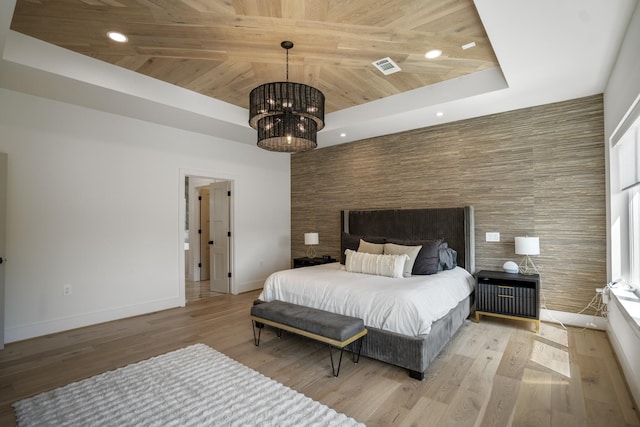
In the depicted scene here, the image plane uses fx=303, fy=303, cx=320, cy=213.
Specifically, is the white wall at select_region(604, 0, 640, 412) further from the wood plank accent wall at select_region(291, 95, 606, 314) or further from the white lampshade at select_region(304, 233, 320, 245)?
the white lampshade at select_region(304, 233, 320, 245)

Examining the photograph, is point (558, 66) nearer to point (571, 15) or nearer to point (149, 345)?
point (571, 15)

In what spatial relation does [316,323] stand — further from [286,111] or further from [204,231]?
[204,231]

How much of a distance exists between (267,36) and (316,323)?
256 cm

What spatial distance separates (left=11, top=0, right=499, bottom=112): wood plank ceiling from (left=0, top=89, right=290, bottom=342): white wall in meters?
1.16

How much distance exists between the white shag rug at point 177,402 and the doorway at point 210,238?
105 inches

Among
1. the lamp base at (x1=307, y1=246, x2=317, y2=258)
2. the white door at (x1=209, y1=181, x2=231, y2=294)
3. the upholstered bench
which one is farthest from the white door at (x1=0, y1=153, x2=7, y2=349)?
the lamp base at (x1=307, y1=246, x2=317, y2=258)

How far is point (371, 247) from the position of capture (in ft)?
13.6

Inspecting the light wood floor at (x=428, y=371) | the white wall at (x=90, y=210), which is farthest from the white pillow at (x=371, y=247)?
the white wall at (x=90, y=210)

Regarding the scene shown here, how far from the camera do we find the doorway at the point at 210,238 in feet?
18.4

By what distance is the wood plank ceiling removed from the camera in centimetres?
233

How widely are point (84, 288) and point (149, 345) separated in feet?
4.45

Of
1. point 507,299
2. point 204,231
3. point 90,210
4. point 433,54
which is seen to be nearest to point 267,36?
point 433,54

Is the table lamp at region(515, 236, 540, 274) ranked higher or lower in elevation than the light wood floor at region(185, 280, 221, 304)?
higher

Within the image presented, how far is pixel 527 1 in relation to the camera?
6.55ft
